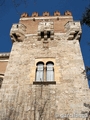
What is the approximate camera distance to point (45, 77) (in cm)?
829

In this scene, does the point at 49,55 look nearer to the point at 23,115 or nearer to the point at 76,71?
the point at 76,71

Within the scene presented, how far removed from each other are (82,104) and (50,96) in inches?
53.0

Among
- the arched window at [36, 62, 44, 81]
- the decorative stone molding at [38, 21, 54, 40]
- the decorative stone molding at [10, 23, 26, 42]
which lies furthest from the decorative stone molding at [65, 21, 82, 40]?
the decorative stone molding at [10, 23, 26, 42]

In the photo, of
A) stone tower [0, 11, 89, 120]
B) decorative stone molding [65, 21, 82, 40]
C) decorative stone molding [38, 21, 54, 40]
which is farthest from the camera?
decorative stone molding [38, 21, 54, 40]

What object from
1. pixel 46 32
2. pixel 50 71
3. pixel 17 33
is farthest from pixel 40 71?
pixel 17 33

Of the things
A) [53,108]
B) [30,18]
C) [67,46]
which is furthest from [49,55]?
[30,18]

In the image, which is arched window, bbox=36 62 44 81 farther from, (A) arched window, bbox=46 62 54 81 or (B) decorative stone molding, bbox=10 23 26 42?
(B) decorative stone molding, bbox=10 23 26 42

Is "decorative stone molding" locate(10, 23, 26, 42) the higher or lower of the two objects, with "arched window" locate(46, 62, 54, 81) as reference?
higher

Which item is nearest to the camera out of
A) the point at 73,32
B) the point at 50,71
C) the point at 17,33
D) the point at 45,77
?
the point at 45,77

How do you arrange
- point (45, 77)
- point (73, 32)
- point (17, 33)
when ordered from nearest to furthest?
point (45, 77)
point (73, 32)
point (17, 33)

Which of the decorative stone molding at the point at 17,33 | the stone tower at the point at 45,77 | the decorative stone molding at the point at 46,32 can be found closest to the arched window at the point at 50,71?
the stone tower at the point at 45,77

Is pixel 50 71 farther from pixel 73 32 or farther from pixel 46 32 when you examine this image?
pixel 73 32

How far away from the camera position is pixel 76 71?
8188 millimetres

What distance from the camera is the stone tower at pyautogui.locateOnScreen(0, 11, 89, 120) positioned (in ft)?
21.4
